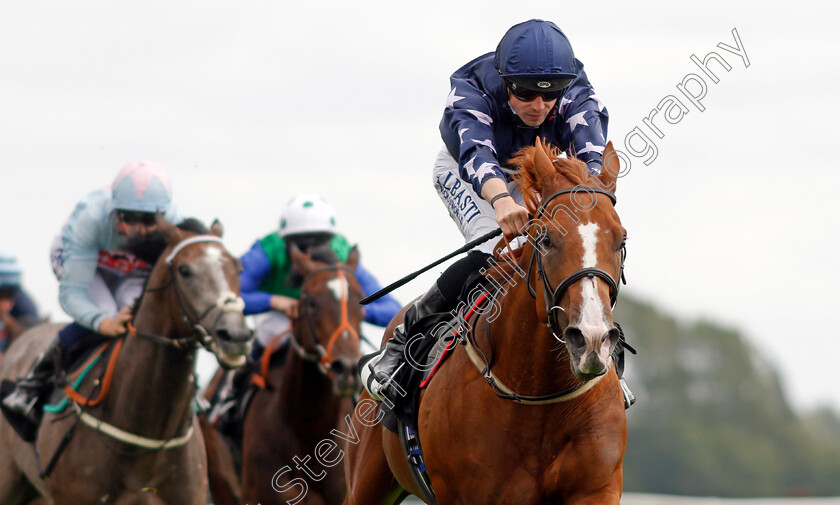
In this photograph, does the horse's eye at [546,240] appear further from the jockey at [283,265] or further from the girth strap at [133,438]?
the jockey at [283,265]

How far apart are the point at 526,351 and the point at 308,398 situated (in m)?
4.33

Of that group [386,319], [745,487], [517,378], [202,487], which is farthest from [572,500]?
[745,487]

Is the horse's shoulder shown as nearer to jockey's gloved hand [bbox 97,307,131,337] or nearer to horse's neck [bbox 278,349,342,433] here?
jockey's gloved hand [bbox 97,307,131,337]

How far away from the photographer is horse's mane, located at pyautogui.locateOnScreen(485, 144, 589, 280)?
5.02 meters

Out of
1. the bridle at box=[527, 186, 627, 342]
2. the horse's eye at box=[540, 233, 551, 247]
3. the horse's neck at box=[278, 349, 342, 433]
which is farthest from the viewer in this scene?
the horse's neck at box=[278, 349, 342, 433]

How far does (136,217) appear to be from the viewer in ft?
30.0

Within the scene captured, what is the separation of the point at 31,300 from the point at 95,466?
6.95 metres

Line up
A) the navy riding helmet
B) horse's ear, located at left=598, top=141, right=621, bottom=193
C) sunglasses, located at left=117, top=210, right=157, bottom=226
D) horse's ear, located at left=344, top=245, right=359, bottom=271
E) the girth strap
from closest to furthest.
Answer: horse's ear, located at left=598, top=141, right=621, bottom=193 < the navy riding helmet < the girth strap < sunglasses, located at left=117, top=210, right=157, bottom=226 < horse's ear, located at left=344, top=245, right=359, bottom=271

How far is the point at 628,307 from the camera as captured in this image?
59.8m

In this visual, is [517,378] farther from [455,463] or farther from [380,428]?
[380,428]

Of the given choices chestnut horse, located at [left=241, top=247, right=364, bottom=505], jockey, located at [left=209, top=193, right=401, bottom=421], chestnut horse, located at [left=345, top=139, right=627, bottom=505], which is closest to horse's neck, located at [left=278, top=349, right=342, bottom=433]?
chestnut horse, located at [left=241, top=247, right=364, bottom=505]

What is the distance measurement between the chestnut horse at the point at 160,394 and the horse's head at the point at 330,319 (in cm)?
101

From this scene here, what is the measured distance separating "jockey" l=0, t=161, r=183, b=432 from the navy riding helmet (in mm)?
4081


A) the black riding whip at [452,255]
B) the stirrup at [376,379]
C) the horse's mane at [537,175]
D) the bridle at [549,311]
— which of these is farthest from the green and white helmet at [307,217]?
the horse's mane at [537,175]
